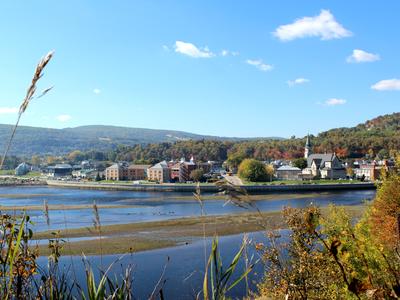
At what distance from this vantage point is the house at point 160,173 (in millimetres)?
106688

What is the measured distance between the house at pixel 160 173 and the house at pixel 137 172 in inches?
230

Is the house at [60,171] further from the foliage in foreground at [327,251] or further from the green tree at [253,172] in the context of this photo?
the foliage in foreground at [327,251]

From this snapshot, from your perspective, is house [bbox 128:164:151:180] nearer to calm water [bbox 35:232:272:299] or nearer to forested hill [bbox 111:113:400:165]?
forested hill [bbox 111:113:400:165]

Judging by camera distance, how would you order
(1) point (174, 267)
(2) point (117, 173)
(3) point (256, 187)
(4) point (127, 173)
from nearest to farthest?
(1) point (174, 267) → (3) point (256, 187) → (2) point (117, 173) → (4) point (127, 173)

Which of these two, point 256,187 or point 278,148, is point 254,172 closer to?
point 256,187

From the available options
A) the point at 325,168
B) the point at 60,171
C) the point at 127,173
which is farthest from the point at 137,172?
the point at 325,168

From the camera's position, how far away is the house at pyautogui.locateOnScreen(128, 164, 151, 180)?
→ 11538 centimetres

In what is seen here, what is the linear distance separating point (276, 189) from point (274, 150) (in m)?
61.7

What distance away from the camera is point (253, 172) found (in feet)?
303

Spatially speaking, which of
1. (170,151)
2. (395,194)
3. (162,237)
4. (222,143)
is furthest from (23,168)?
(395,194)

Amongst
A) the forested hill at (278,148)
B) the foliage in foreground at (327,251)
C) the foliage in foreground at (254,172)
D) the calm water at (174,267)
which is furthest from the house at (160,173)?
the foliage in foreground at (327,251)

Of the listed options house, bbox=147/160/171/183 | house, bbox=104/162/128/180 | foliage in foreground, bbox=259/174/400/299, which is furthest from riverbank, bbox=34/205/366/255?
house, bbox=104/162/128/180

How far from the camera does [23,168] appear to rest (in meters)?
154

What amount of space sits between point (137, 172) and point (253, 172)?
114ft
